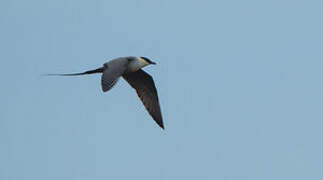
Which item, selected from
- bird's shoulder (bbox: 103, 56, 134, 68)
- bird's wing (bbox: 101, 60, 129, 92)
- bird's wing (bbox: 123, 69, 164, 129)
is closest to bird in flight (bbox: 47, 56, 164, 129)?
bird's wing (bbox: 123, 69, 164, 129)

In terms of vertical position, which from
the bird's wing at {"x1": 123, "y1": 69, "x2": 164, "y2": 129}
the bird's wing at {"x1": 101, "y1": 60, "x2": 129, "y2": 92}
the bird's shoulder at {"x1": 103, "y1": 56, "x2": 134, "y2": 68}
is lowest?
the bird's wing at {"x1": 123, "y1": 69, "x2": 164, "y2": 129}

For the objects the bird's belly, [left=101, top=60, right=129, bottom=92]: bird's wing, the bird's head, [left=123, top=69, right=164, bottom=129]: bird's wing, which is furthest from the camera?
[left=123, top=69, right=164, bottom=129]: bird's wing

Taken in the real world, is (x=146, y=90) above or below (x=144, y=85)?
below

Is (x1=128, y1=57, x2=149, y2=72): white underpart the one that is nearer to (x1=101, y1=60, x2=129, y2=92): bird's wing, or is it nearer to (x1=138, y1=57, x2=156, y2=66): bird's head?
(x1=138, y1=57, x2=156, y2=66): bird's head

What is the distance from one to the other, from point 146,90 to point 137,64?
130cm

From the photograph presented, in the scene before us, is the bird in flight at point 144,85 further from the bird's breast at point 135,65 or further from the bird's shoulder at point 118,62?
the bird's shoulder at point 118,62

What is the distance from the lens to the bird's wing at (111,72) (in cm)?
1942

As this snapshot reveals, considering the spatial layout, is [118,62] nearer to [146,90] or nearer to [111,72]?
[111,72]

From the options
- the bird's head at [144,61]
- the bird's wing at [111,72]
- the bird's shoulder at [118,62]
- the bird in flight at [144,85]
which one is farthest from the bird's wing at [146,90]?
the bird's wing at [111,72]

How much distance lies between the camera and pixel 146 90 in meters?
24.3

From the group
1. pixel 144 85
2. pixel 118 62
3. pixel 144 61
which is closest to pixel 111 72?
pixel 118 62

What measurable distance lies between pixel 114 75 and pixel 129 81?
418 cm

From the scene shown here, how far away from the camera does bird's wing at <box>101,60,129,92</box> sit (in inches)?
765

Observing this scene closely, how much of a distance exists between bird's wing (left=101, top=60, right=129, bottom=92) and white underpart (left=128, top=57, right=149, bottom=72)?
476 mm
